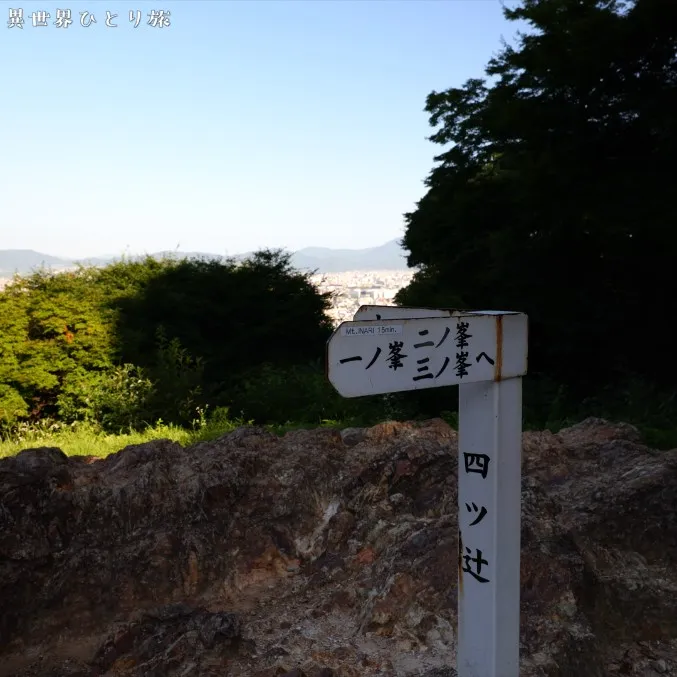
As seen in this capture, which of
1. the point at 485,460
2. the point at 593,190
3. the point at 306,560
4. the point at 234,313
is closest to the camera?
the point at 485,460

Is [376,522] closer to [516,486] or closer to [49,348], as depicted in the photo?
[516,486]

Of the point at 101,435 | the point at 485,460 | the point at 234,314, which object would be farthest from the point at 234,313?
the point at 485,460

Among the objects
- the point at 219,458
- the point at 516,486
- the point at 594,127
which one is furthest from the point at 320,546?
the point at 594,127

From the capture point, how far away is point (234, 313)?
13.2 meters

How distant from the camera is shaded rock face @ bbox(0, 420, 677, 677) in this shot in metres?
2.95

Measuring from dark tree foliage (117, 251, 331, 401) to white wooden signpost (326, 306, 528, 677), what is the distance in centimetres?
843

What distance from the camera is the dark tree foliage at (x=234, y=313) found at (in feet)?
37.6

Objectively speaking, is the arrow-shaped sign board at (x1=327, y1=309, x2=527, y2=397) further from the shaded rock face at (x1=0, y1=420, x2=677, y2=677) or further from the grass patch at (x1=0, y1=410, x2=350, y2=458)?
the grass patch at (x1=0, y1=410, x2=350, y2=458)

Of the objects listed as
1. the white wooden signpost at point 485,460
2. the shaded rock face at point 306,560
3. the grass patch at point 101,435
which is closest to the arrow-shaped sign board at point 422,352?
the white wooden signpost at point 485,460

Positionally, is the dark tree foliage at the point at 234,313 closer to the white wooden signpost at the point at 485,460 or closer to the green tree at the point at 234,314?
the green tree at the point at 234,314

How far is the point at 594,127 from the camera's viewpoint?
8.70 m

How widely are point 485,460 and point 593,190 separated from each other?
6843 mm

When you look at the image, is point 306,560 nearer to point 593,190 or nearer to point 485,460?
point 485,460

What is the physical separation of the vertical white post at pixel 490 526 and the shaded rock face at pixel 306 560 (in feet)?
1.65
